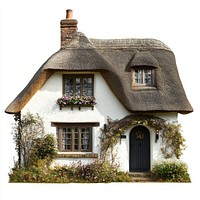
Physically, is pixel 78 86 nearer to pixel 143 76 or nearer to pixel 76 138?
pixel 76 138

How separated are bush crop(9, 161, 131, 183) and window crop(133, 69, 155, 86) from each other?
14.2 ft

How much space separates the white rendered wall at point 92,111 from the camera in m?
18.2

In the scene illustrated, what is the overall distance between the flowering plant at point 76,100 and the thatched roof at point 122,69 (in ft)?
3.75

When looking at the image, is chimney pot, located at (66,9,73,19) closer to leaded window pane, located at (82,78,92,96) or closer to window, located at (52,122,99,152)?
leaded window pane, located at (82,78,92,96)

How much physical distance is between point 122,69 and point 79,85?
2.27 metres

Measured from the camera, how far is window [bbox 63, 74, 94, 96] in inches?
731

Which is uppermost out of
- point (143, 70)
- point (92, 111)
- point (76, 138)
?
point (143, 70)

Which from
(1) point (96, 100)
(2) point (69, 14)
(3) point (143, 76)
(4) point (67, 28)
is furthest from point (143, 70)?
(2) point (69, 14)

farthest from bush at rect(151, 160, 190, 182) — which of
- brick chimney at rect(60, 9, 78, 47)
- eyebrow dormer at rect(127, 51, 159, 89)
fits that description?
brick chimney at rect(60, 9, 78, 47)

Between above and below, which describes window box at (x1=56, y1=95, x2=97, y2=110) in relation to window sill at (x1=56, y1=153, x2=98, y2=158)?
above

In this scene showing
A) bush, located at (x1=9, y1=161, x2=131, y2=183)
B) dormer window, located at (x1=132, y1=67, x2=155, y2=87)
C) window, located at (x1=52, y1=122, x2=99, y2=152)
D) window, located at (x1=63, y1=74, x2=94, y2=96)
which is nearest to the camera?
bush, located at (x1=9, y1=161, x2=131, y2=183)

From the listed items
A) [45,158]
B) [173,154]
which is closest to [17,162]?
[45,158]

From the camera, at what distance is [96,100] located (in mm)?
18359

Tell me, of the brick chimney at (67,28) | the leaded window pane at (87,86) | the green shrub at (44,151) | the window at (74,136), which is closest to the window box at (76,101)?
the leaded window pane at (87,86)
